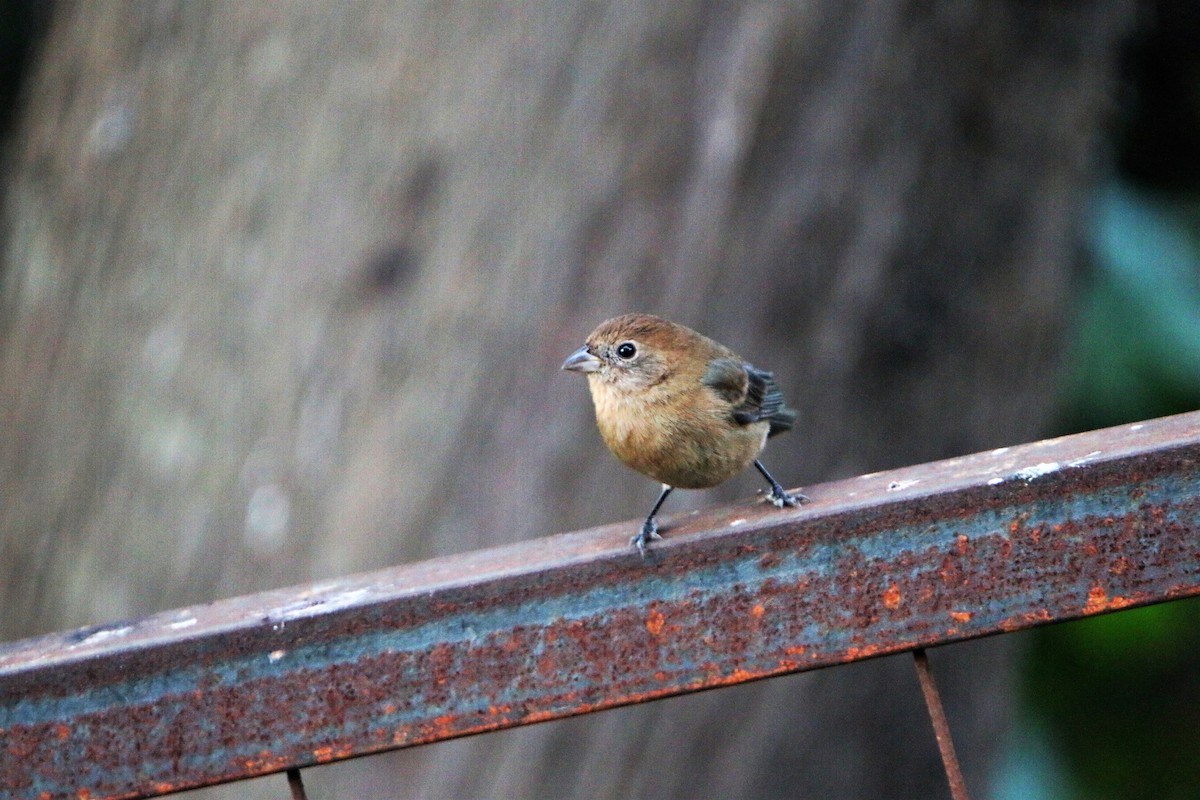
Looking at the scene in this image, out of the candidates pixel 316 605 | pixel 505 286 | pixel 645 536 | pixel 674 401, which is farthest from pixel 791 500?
pixel 505 286

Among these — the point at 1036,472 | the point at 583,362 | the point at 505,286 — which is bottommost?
the point at 583,362

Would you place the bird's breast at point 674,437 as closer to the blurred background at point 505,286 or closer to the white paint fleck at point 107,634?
the blurred background at point 505,286

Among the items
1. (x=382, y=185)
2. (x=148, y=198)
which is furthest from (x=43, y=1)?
(x=382, y=185)

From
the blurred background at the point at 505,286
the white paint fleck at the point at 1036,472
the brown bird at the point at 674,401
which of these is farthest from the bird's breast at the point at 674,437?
the white paint fleck at the point at 1036,472

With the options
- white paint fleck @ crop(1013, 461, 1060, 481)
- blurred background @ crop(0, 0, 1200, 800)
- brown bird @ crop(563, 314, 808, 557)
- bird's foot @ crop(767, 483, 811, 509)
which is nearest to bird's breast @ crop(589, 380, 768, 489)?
brown bird @ crop(563, 314, 808, 557)

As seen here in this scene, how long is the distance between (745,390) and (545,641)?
6.11 ft

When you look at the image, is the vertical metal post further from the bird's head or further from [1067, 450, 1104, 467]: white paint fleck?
the bird's head

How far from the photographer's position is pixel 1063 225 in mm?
4105

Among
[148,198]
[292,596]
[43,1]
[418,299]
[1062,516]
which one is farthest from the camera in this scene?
[43,1]

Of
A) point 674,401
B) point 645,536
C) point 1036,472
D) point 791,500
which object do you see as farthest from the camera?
point 674,401

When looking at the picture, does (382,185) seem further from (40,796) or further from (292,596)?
(40,796)

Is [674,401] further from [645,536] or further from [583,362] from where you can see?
[645,536]

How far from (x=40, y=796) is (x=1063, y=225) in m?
3.51

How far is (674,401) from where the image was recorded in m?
3.24
